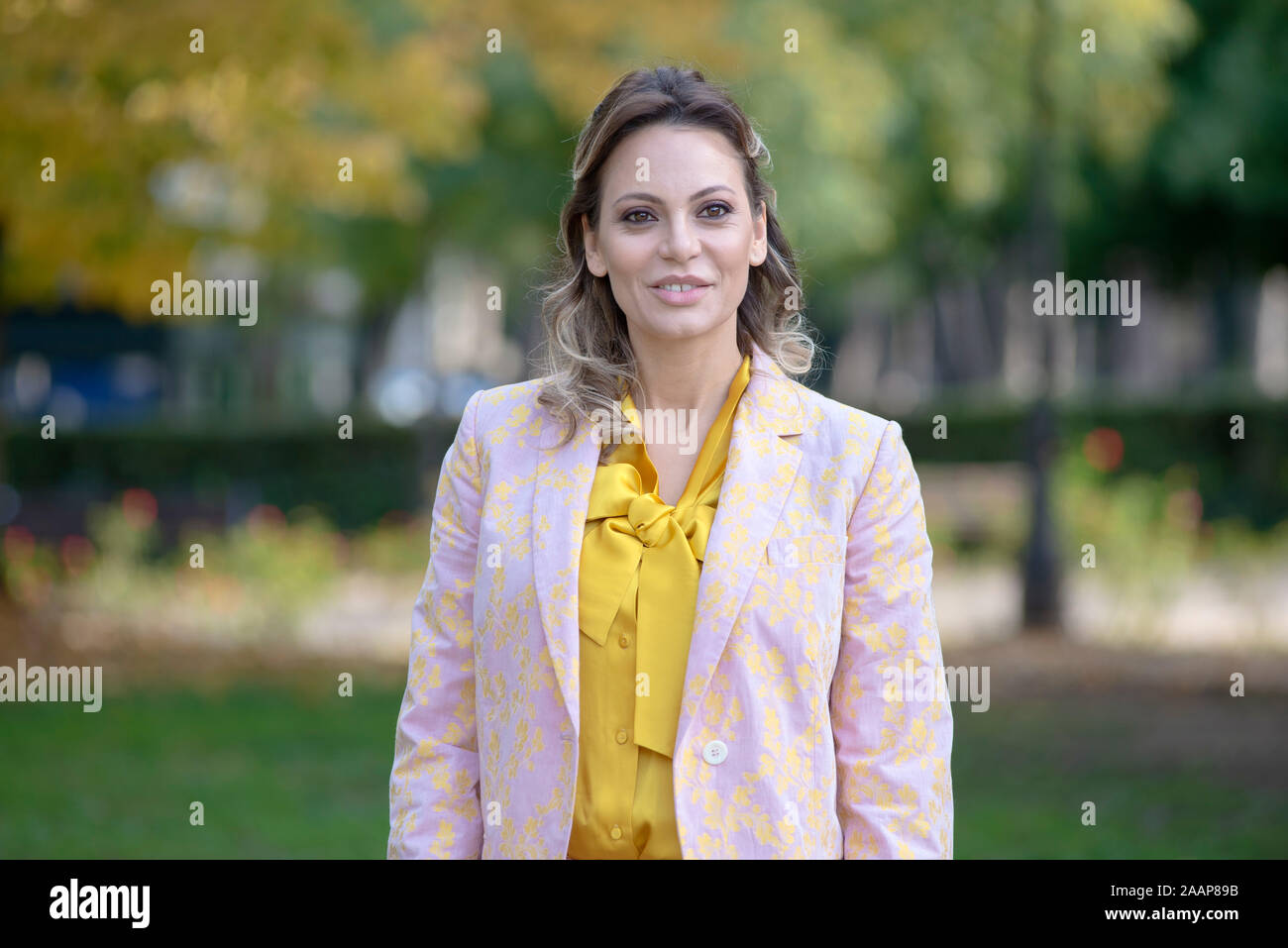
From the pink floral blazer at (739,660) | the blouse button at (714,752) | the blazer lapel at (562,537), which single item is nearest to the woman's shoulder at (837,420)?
the pink floral blazer at (739,660)

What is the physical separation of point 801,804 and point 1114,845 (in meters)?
4.46

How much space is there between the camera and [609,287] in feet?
9.93

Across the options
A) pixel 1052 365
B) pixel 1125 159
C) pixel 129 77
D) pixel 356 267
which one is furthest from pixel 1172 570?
pixel 356 267

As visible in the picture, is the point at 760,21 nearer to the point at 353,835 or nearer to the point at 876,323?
the point at 353,835

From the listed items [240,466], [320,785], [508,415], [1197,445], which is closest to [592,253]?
[508,415]

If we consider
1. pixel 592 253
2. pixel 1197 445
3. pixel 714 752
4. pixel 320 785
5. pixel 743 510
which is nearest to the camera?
pixel 714 752

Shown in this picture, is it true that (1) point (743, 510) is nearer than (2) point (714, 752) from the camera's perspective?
No

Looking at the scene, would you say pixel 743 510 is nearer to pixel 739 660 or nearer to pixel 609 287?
pixel 739 660

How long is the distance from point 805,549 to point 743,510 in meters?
0.13

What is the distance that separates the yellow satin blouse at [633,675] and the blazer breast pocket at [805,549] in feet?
0.42

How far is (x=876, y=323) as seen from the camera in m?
47.7

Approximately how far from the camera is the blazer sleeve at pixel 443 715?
273 cm

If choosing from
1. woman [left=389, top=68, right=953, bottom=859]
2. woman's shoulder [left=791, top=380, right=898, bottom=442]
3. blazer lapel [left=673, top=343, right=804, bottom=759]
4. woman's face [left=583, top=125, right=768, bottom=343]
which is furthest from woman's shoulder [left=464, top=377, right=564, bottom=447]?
woman's shoulder [left=791, top=380, right=898, bottom=442]

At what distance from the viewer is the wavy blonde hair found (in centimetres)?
278
